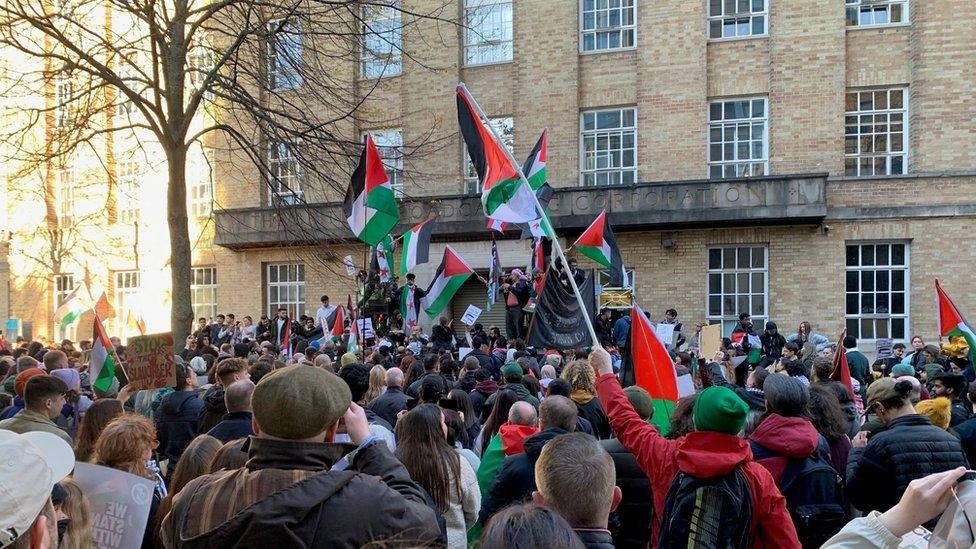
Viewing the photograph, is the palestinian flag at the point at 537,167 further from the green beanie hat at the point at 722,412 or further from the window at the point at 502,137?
the window at the point at 502,137

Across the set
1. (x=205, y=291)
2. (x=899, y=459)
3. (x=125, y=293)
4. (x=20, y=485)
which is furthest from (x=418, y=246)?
(x=125, y=293)

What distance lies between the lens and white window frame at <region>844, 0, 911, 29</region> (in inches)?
754

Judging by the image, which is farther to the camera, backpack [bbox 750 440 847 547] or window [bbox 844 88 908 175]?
window [bbox 844 88 908 175]

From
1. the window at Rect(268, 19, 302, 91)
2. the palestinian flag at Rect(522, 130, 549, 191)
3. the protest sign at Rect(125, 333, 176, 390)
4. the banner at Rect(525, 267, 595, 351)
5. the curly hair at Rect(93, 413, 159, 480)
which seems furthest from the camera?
the window at Rect(268, 19, 302, 91)

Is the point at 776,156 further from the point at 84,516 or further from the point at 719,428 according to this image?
the point at 84,516

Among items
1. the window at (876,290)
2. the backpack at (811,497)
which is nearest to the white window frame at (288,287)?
the window at (876,290)

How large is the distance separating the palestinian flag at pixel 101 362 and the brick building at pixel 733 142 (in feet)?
30.1

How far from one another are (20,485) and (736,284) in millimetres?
19495

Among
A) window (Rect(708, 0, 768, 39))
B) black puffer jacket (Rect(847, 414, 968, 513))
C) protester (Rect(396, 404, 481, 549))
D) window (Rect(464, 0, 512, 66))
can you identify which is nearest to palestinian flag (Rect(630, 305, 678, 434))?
black puffer jacket (Rect(847, 414, 968, 513))

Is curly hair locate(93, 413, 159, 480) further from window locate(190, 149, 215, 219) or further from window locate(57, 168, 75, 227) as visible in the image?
window locate(57, 168, 75, 227)

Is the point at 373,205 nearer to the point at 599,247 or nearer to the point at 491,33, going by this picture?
the point at 599,247

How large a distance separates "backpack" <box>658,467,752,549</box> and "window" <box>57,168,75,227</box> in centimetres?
2986

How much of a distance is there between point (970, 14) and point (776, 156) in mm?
5233

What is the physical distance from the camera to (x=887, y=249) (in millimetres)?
19016
